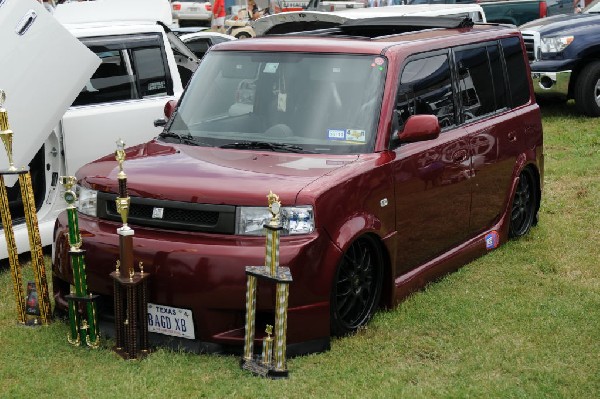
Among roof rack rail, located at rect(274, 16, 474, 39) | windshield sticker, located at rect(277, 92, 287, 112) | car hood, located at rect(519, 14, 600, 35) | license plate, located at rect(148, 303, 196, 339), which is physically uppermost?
roof rack rail, located at rect(274, 16, 474, 39)

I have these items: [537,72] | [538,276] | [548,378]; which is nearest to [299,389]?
[548,378]

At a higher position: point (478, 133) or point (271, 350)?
point (478, 133)

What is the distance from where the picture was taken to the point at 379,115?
5797 mm

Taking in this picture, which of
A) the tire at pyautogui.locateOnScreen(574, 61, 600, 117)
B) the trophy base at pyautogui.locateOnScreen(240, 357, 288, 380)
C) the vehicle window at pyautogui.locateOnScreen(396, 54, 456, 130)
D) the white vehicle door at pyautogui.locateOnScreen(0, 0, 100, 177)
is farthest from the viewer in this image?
the tire at pyautogui.locateOnScreen(574, 61, 600, 117)

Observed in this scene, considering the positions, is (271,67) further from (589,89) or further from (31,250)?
(589,89)

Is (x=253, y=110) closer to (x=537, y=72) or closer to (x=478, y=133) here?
(x=478, y=133)

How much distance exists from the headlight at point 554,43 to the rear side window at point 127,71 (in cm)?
711

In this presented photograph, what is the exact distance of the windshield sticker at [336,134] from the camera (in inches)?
226

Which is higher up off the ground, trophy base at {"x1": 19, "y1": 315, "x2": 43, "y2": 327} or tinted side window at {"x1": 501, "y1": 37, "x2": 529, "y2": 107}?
tinted side window at {"x1": 501, "y1": 37, "x2": 529, "y2": 107}

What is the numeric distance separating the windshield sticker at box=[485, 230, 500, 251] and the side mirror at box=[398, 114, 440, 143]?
165 cm

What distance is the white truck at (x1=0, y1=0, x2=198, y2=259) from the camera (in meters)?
6.36

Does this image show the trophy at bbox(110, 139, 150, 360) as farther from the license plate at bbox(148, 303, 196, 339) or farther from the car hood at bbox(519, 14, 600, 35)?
the car hood at bbox(519, 14, 600, 35)

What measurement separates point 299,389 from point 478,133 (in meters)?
2.86

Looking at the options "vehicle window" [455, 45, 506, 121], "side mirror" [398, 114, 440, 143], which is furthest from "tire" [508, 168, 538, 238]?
"side mirror" [398, 114, 440, 143]
